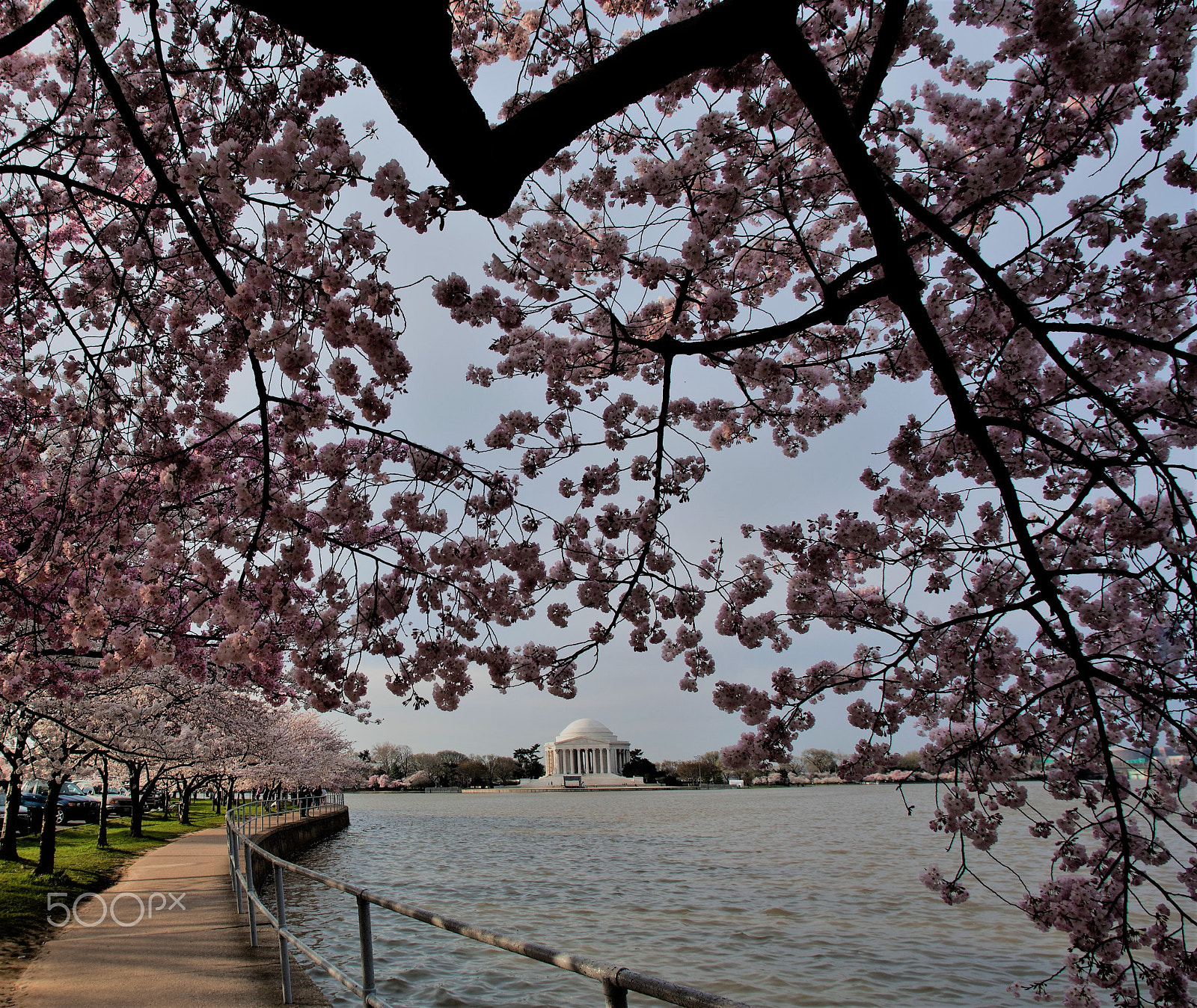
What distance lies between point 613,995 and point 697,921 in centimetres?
1163

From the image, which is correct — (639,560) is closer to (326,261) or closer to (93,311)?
(326,261)

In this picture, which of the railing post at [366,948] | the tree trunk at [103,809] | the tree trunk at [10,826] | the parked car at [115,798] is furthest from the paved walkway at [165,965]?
the parked car at [115,798]

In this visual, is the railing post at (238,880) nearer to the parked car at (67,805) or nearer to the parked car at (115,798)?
the parked car at (67,805)

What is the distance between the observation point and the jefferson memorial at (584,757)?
4021 inches

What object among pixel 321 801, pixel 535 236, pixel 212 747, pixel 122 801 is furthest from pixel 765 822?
pixel 535 236

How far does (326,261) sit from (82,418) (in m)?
2.86

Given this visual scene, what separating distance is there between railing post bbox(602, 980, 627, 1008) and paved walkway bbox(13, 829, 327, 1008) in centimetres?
389

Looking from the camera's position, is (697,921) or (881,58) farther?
(697,921)

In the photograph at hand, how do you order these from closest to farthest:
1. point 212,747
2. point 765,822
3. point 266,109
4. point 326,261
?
1. point 326,261
2. point 266,109
3. point 212,747
4. point 765,822

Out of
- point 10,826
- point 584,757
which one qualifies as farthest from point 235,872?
point 584,757

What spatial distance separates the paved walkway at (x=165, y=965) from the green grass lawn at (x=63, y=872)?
0.59m

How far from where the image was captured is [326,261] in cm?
373
